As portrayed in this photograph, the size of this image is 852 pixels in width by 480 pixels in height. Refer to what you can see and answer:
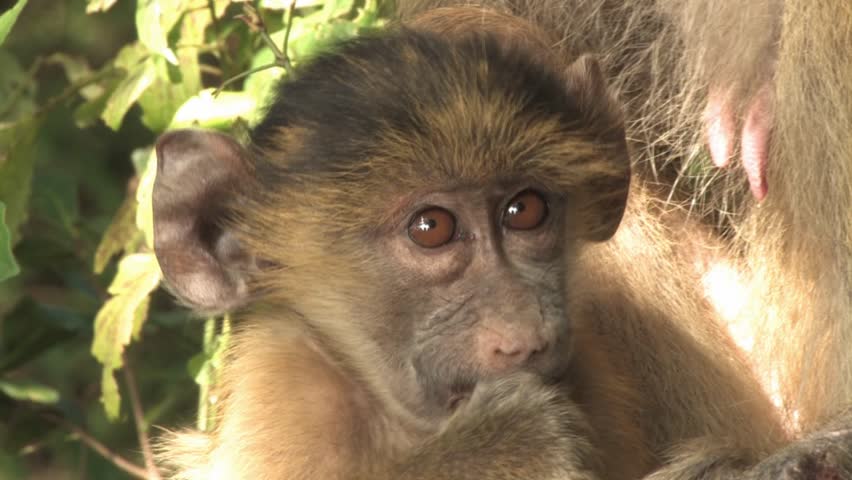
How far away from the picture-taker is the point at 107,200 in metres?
6.68

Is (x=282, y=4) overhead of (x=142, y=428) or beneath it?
overhead

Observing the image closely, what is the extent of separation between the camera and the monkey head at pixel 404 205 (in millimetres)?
3557

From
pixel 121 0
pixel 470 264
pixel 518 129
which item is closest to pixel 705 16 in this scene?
pixel 518 129

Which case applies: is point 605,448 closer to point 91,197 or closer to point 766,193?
point 766,193

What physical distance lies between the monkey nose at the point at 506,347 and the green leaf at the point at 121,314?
143 cm

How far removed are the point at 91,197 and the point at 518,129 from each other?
3560 mm

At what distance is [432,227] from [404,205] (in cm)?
8

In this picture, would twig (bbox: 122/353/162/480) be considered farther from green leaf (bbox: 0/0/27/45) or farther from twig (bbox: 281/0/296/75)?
green leaf (bbox: 0/0/27/45)

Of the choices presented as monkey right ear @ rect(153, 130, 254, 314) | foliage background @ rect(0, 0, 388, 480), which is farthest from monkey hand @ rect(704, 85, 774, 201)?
monkey right ear @ rect(153, 130, 254, 314)

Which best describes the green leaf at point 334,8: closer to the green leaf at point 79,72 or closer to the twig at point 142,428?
the green leaf at point 79,72

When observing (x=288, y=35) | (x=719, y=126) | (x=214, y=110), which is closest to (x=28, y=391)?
(x=214, y=110)

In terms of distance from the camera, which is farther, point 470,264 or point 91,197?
point 91,197

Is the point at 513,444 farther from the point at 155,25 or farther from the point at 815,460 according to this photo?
the point at 155,25

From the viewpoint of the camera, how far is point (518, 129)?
12.0 ft
